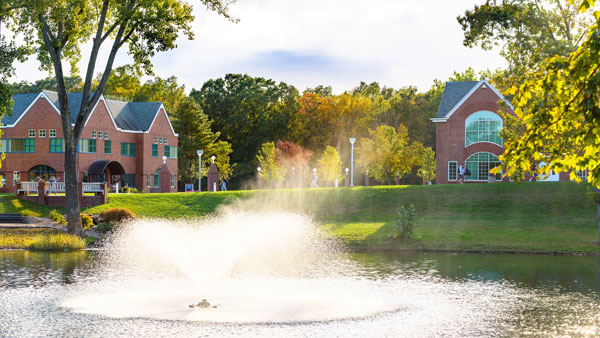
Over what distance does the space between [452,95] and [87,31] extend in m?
43.3

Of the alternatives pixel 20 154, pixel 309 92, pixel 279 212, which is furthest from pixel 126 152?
pixel 309 92

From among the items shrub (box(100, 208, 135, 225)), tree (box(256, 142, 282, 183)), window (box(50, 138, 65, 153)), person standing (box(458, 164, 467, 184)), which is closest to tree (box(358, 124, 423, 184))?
tree (box(256, 142, 282, 183))

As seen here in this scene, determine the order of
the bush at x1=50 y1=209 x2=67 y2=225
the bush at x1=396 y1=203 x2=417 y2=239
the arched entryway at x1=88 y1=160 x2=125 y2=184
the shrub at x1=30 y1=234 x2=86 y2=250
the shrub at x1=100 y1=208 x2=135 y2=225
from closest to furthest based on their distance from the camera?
the shrub at x1=30 y1=234 x2=86 y2=250 < the bush at x1=396 y1=203 x2=417 y2=239 < the shrub at x1=100 y1=208 x2=135 y2=225 < the bush at x1=50 y1=209 x2=67 y2=225 < the arched entryway at x1=88 y1=160 x2=125 y2=184

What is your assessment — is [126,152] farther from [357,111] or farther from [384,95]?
[384,95]

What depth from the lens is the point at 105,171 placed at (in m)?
78.2

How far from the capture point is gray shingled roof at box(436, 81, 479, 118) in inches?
2838

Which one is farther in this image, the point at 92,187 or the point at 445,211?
the point at 92,187

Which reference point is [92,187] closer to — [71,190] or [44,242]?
[71,190]

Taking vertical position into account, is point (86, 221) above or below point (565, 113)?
below

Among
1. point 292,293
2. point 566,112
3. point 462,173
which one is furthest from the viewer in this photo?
point 462,173

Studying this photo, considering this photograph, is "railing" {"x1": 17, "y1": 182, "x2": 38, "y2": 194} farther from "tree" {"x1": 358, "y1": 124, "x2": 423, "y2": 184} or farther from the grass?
"tree" {"x1": 358, "y1": 124, "x2": 423, "y2": 184}

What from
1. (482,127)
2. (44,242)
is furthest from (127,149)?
(44,242)

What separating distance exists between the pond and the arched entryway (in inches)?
1776

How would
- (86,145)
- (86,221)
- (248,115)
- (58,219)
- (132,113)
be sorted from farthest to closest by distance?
(248,115) < (132,113) < (86,145) < (58,219) < (86,221)
